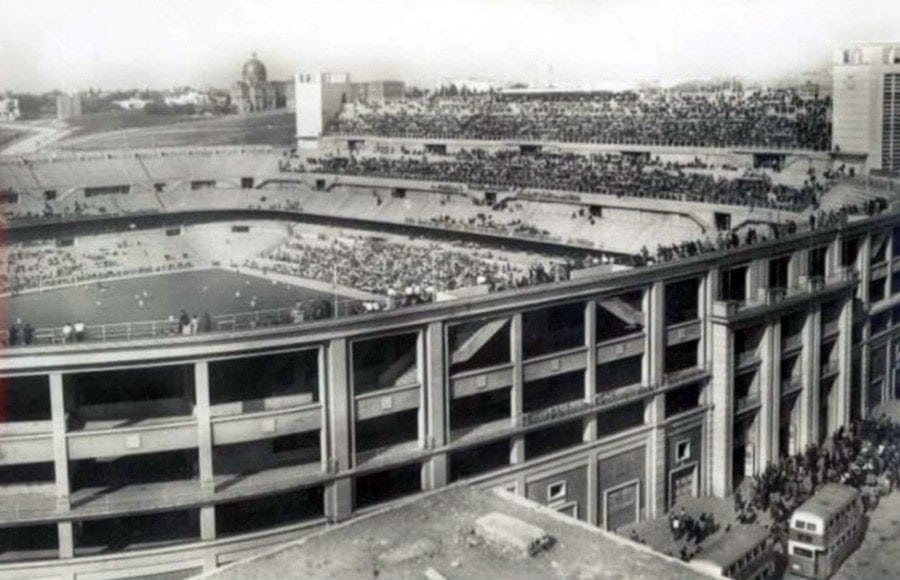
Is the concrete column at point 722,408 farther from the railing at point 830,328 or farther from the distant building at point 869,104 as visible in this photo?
the distant building at point 869,104

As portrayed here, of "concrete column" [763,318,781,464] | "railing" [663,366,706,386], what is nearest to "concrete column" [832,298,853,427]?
"concrete column" [763,318,781,464]

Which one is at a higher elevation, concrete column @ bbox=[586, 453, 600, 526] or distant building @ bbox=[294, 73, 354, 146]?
distant building @ bbox=[294, 73, 354, 146]

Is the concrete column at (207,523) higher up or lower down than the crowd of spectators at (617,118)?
lower down

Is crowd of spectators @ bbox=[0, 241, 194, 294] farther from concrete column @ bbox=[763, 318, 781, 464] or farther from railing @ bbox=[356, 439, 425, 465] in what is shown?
concrete column @ bbox=[763, 318, 781, 464]

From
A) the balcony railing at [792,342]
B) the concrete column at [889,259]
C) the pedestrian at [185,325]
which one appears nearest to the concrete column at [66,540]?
the pedestrian at [185,325]

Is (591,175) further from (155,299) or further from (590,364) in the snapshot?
(590,364)

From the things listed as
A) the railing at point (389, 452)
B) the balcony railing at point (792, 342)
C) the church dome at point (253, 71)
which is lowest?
the railing at point (389, 452)
